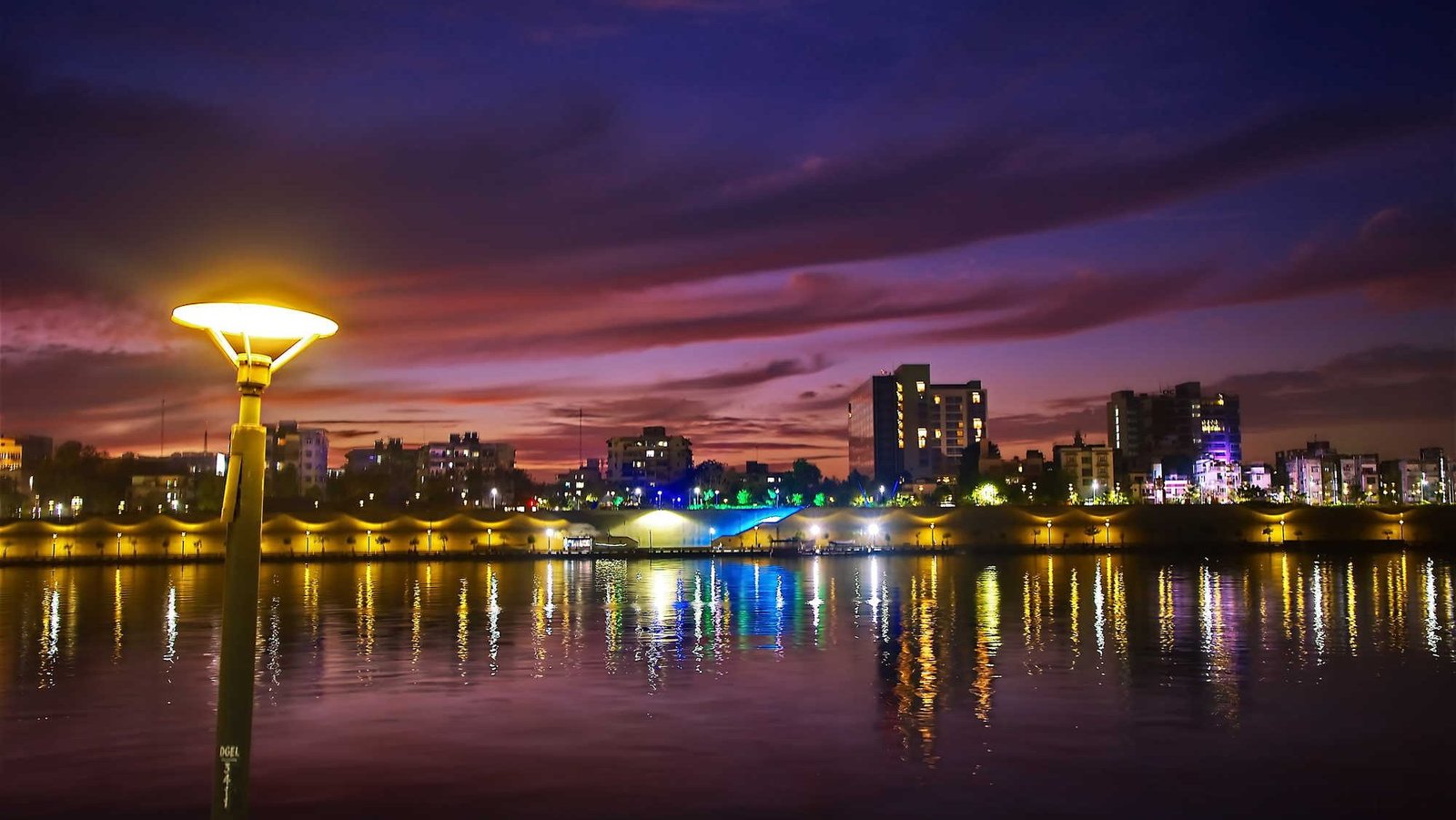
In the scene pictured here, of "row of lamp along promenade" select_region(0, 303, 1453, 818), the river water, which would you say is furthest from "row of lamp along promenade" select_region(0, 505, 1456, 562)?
the river water

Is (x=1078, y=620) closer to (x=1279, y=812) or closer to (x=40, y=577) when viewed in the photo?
(x=1279, y=812)

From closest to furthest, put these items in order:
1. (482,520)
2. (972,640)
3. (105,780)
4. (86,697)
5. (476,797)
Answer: (476,797), (105,780), (86,697), (972,640), (482,520)

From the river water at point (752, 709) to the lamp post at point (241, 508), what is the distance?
9072 millimetres

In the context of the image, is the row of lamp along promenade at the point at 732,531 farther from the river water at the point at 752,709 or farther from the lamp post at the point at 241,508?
the lamp post at the point at 241,508

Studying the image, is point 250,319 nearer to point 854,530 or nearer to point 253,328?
point 253,328

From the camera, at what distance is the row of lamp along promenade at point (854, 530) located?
112 metres

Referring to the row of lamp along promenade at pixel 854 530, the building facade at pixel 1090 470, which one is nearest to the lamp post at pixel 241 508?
the row of lamp along promenade at pixel 854 530

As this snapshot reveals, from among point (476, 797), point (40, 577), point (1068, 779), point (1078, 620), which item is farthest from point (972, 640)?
point (40, 577)

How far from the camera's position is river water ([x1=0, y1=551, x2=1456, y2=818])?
A: 17.8m

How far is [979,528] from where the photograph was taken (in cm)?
12000

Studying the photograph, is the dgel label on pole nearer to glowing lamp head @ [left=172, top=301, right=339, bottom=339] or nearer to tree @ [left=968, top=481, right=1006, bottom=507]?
glowing lamp head @ [left=172, top=301, right=339, bottom=339]

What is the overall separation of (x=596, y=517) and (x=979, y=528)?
131 ft

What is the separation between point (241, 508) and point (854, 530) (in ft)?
378

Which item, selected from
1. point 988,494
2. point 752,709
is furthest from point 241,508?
point 988,494
